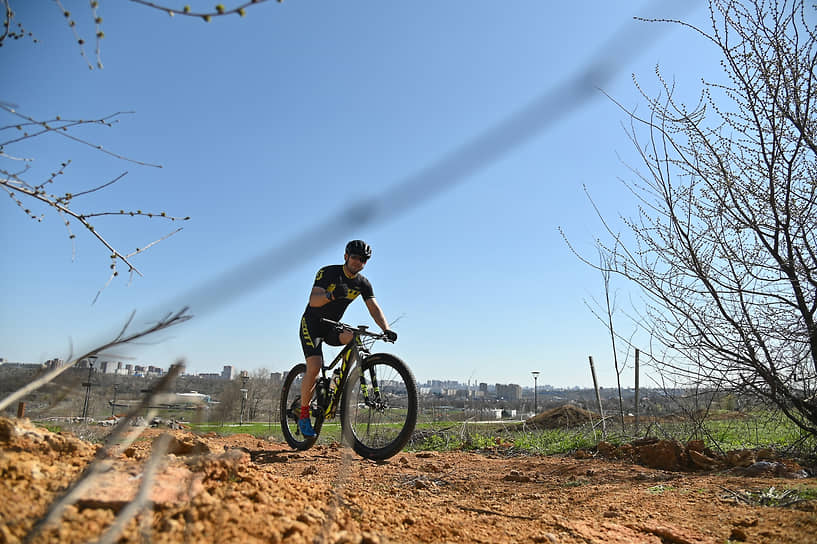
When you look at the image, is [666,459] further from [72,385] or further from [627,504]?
[72,385]

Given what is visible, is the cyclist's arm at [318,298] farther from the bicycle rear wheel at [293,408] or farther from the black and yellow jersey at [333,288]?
the bicycle rear wheel at [293,408]

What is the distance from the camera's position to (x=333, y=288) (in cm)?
483

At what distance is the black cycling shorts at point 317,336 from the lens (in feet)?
16.0

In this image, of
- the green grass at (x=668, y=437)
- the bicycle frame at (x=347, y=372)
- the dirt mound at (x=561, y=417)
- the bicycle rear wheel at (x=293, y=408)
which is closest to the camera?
the bicycle frame at (x=347, y=372)

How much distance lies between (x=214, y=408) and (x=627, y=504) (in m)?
2.51

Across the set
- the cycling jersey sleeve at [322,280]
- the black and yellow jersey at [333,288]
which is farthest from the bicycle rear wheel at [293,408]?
Answer: the cycling jersey sleeve at [322,280]

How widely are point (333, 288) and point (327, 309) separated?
0.26 metres

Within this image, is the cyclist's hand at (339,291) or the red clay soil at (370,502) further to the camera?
the cyclist's hand at (339,291)

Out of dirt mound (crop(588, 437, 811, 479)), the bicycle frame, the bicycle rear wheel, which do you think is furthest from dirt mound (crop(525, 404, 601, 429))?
the bicycle frame

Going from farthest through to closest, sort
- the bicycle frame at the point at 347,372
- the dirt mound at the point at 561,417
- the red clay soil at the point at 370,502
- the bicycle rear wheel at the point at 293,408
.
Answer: the dirt mound at the point at 561,417 → the bicycle rear wheel at the point at 293,408 → the bicycle frame at the point at 347,372 → the red clay soil at the point at 370,502

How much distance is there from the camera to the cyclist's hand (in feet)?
16.2

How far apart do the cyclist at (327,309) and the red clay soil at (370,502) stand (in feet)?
2.99

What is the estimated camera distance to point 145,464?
1.67 metres

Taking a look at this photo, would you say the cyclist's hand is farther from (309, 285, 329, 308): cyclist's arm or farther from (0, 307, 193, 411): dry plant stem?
(0, 307, 193, 411): dry plant stem
